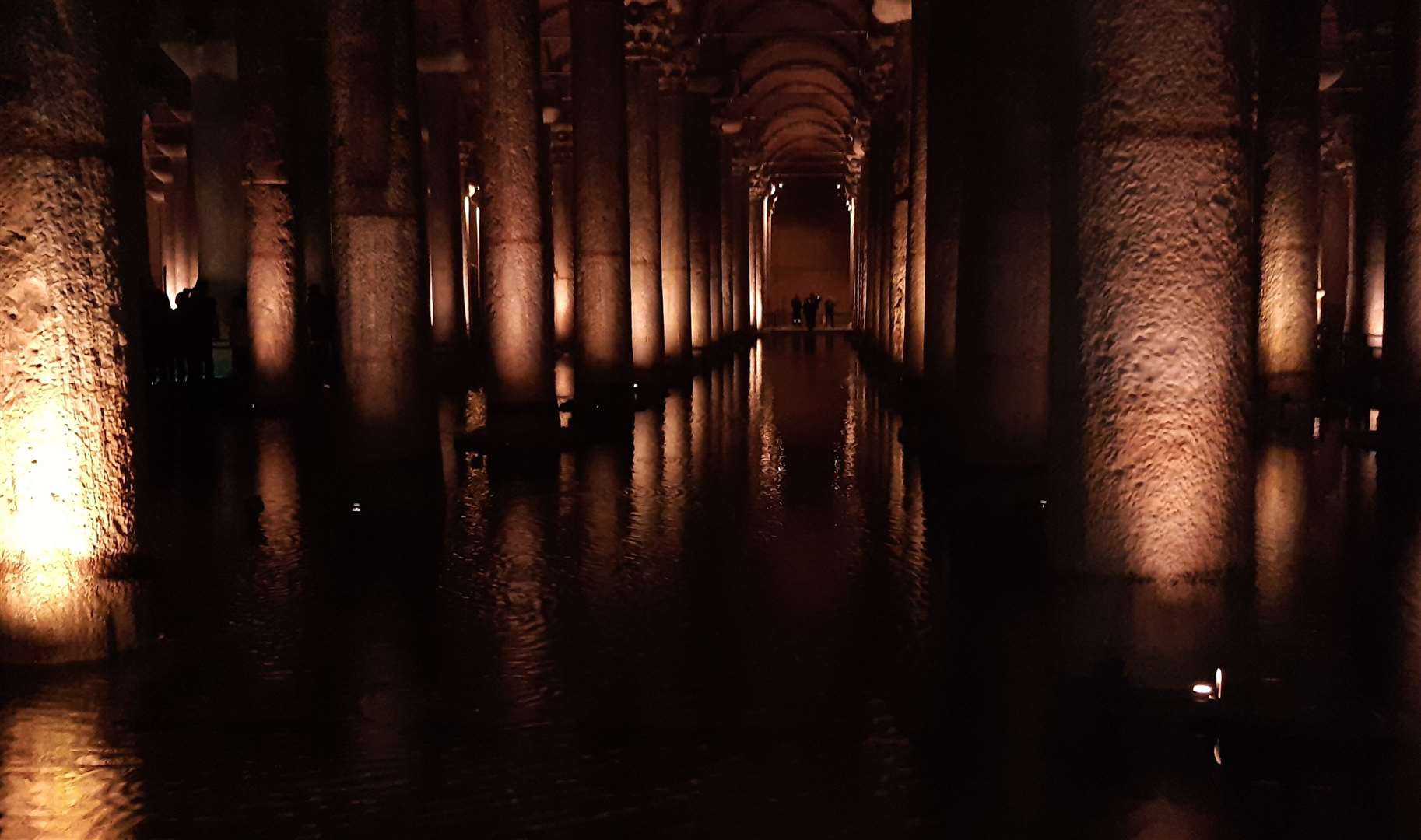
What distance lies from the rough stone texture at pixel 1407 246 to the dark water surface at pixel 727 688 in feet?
8.55

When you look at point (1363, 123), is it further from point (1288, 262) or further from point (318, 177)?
point (318, 177)

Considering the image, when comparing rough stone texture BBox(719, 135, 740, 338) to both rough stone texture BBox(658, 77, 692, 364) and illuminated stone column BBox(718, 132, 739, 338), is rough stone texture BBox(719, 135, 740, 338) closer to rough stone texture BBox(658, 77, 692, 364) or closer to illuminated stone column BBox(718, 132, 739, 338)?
illuminated stone column BBox(718, 132, 739, 338)

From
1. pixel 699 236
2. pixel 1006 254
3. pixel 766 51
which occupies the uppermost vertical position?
pixel 766 51

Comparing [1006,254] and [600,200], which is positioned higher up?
[600,200]

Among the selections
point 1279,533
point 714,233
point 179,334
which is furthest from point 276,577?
point 714,233

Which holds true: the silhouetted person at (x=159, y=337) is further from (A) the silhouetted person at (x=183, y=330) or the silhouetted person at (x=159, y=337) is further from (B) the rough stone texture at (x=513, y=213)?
(B) the rough stone texture at (x=513, y=213)

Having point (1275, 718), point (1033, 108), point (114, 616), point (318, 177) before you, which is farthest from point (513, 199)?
point (318, 177)

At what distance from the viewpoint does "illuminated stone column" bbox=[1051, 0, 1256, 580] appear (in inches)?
194

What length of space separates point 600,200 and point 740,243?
78.7 feet

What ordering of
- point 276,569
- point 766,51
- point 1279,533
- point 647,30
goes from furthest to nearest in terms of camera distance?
point 766,51 → point 647,30 → point 1279,533 → point 276,569

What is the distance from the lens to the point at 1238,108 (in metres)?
4.96

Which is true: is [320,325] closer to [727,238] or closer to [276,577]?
[276,577]

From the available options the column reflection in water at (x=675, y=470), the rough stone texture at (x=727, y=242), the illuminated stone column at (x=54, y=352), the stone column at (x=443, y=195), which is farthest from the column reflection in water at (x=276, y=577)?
the rough stone texture at (x=727, y=242)

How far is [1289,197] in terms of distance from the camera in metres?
13.8
